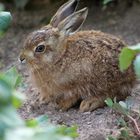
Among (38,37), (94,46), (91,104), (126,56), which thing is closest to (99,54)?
(94,46)

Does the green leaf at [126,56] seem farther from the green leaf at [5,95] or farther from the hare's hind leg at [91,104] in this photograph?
the hare's hind leg at [91,104]

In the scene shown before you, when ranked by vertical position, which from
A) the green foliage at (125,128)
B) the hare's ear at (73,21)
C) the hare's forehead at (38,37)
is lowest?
the green foliage at (125,128)

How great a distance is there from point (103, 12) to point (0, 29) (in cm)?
418

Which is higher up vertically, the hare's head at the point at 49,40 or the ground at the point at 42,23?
the ground at the point at 42,23

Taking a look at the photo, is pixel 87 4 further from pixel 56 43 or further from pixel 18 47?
pixel 56 43

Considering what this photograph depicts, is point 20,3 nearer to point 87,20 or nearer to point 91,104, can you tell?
point 87,20

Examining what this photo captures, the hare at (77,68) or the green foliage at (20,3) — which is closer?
the hare at (77,68)

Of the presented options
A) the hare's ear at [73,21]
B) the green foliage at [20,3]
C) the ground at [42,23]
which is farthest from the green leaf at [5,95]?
the green foliage at [20,3]

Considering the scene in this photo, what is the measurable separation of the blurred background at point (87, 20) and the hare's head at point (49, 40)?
5.68 ft

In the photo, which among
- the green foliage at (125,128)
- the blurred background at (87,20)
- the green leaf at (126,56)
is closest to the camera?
the green leaf at (126,56)

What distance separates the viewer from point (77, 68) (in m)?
4.64

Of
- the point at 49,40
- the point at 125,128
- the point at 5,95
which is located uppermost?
the point at 49,40

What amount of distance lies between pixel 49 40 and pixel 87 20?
98.6 inches

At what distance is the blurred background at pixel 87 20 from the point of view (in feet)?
22.3
